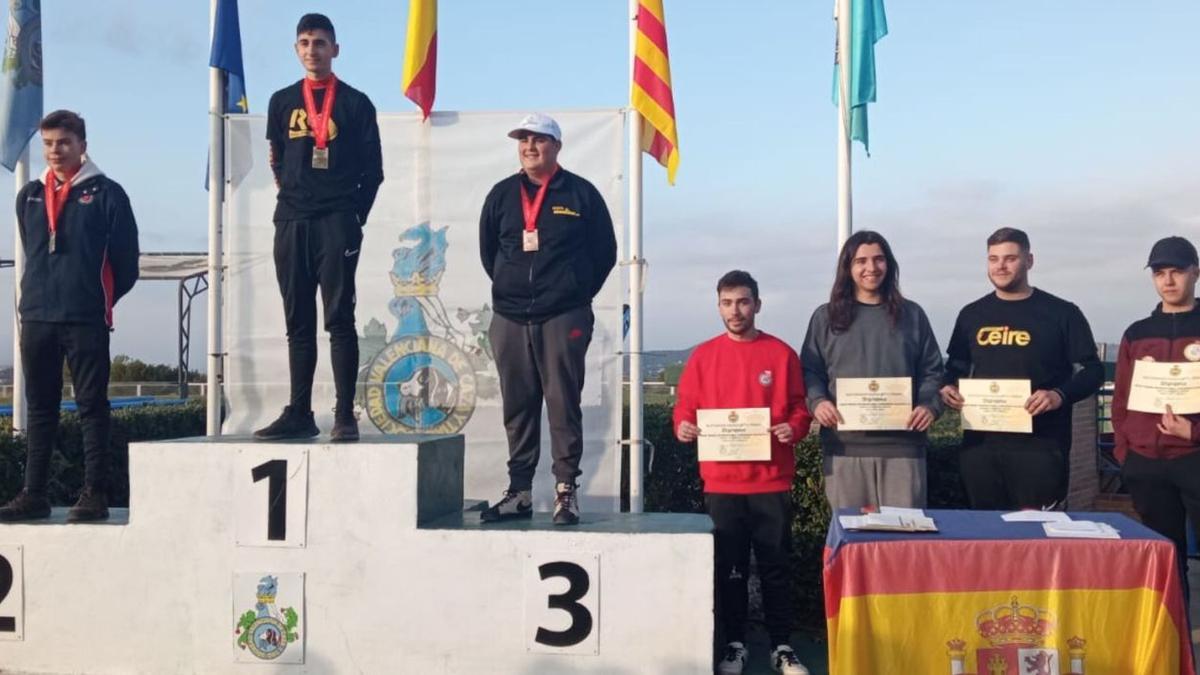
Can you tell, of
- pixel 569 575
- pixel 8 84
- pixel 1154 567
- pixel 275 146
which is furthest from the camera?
pixel 8 84

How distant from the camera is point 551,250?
4.46 meters

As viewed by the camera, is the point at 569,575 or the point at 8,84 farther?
the point at 8,84

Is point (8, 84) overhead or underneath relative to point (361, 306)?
overhead

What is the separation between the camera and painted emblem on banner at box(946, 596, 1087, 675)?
3482 mm

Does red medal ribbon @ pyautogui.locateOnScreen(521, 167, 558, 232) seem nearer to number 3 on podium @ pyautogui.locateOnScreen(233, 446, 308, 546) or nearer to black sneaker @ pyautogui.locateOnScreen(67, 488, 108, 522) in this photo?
number 3 on podium @ pyautogui.locateOnScreen(233, 446, 308, 546)

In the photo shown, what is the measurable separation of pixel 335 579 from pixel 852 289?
2475 millimetres

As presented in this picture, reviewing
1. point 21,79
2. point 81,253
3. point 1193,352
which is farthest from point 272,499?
point 21,79

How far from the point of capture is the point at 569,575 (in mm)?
4078

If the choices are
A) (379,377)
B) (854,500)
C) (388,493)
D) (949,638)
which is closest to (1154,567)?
(949,638)

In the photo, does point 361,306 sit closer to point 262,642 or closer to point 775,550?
point 262,642

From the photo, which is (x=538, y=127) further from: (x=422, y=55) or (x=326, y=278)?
(x=422, y=55)

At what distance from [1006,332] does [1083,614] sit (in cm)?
135

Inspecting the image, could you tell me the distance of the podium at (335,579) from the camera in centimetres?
406

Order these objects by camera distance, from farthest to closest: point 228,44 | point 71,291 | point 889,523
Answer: point 228,44
point 71,291
point 889,523
